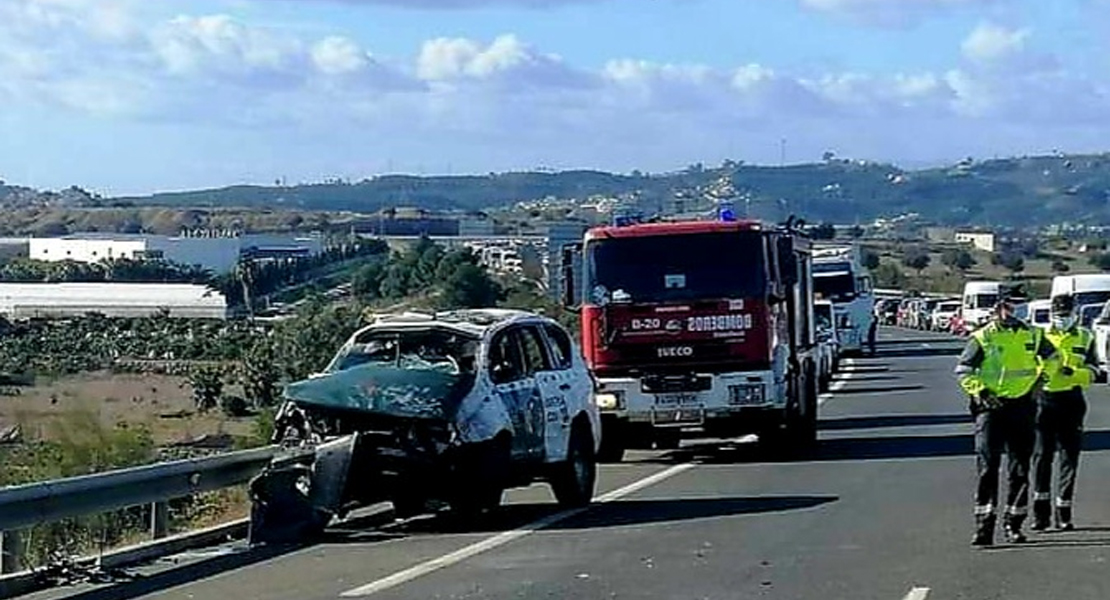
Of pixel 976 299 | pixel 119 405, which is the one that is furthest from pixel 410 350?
pixel 976 299

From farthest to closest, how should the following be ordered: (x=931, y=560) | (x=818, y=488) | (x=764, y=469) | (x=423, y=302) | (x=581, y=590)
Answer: (x=423, y=302), (x=764, y=469), (x=818, y=488), (x=931, y=560), (x=581, y=590)

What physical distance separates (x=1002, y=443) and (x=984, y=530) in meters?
0.60

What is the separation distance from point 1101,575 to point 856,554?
6.05 ft

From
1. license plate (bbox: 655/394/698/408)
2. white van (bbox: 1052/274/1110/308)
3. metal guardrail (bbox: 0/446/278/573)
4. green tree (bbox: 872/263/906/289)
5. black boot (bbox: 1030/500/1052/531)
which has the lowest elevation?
green tree (bbox: 872/263/906/289)

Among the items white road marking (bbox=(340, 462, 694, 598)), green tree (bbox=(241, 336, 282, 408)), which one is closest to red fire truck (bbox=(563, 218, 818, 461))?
white road marking (bbox=(340, 462, 694, 598))

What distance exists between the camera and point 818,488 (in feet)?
63.7

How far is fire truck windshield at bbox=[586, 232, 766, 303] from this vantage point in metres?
22.9

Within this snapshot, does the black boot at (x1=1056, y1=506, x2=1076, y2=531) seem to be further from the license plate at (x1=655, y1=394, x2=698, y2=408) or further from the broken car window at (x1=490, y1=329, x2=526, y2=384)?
the license plate at (x1=655, y1=394, x2=698, y2=408)

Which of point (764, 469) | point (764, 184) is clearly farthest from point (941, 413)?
point (764, 184)

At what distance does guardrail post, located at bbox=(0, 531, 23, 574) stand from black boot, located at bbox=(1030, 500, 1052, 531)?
23.3 ft

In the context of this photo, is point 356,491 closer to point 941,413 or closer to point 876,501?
point 876,501

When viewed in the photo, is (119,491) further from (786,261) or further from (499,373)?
(786,261)

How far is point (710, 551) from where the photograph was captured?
567 inches

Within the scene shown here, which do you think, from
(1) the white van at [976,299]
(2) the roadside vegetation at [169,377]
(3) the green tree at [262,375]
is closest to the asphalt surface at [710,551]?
(2) the roadside vegetation at [169,377]
